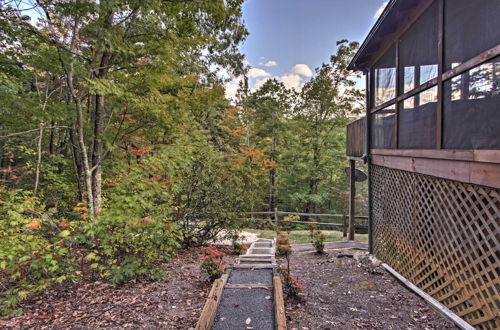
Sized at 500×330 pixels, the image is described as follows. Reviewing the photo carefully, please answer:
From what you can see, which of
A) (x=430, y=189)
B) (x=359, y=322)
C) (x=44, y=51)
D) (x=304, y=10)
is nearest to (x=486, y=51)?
(x=430, y=189)

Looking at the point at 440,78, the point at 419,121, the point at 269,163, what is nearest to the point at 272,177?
the point at 269,163

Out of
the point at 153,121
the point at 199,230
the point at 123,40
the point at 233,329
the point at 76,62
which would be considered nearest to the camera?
the point at 233,329

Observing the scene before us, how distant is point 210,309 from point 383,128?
15.2 ft

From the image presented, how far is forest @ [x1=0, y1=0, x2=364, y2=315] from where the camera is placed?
3.91 m

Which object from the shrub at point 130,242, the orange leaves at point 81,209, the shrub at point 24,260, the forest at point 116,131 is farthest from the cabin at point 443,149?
the orange leaves at point 81,209

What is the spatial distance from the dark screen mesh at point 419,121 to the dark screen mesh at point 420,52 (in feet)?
0.79

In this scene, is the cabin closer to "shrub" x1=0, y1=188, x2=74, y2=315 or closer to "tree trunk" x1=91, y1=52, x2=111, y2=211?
"shrub" x1=0, y1=188, x2=74, y2=315

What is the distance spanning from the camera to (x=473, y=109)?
8.47 feet

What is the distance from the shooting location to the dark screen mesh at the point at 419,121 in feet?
11.0

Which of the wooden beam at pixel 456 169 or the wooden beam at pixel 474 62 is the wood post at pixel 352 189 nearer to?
the wooden beam at pixel 456 169

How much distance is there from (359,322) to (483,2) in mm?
3682

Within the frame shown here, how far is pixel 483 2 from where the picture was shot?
8.03 feet

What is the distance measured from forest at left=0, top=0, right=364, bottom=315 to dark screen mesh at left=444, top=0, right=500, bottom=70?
360 cm

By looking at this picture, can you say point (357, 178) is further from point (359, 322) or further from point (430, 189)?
point (359, 322)
